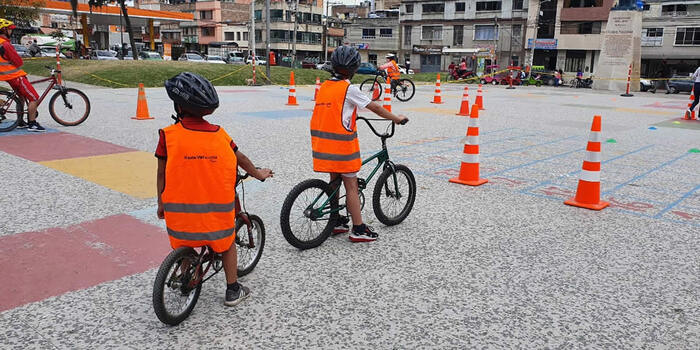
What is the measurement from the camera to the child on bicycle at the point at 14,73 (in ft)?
29.1

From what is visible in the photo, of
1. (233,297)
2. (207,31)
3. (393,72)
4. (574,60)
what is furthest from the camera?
(207,31)

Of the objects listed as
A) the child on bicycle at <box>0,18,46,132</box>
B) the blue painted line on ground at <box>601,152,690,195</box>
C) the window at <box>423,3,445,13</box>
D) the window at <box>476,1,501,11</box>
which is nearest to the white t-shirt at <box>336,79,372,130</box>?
the blue painted line on ground at <box>601,152,690,195</box>

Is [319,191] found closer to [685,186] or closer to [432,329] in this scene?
[432,329]

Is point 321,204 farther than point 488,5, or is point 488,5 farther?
point 488,5

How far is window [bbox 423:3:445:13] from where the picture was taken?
6412 cm

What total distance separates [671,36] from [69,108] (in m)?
53.4

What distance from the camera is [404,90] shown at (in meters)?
19.4

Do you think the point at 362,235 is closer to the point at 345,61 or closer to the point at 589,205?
the point at 345,61

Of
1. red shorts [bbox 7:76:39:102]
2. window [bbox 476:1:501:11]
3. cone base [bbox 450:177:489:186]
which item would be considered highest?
window [bbox 476:1:501:11]

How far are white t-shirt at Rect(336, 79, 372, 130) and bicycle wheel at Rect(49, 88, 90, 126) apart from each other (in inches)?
314

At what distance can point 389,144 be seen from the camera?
9.77 m

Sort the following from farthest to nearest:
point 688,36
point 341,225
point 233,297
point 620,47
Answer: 1. point 688,36
2. point 620,47
3. point 341,225
4. point 233,297

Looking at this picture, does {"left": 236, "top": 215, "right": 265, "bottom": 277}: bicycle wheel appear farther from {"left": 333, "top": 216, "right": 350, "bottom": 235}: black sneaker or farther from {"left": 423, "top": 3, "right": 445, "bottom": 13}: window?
{"left": 423, "top": 3, "right": 445, "bottom": 13}: window

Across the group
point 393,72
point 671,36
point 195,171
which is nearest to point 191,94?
point 195,171
